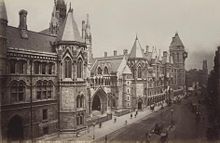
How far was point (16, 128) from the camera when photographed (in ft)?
42.6

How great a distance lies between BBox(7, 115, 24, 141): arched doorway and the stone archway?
38.1ft

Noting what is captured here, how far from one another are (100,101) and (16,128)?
12550mm

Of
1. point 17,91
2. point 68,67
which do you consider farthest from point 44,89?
point 68,67

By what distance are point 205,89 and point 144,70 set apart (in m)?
11.9

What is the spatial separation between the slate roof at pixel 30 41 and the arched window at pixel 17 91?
233 cm

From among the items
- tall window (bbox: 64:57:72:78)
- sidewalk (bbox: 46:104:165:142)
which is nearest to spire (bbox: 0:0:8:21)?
tall window (bbox: 64:57:72:78)

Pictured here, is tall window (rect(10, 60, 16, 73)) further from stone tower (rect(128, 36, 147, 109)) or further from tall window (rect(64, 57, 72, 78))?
stone tower (rect(128, 36, 147, 109))

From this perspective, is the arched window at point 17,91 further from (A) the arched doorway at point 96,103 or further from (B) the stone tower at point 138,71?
(B) the stone tower at point 138,71

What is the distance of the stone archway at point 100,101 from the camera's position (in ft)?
80.0

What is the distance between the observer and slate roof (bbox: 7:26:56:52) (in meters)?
13.3

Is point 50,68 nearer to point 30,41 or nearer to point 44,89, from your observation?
point 44,89

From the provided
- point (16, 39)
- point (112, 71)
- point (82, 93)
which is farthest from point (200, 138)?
point (112, 71)

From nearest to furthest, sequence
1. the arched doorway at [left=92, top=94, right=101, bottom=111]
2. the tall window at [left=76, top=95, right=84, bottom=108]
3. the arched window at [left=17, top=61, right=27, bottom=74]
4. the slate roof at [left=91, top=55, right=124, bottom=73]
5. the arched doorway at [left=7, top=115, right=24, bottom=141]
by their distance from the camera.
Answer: the arched doorway at [left=7, top=115, right=24, bottom=141], the arched window at [left=17, top=61, right=27, bottom=74], the tall window at [left=76, top=95, right=84, bottom=108], the arched doorway at [left=92, top=94, right=101, bottom=111], the slate roof at [left=91, top=55, right=124, bottom=73]

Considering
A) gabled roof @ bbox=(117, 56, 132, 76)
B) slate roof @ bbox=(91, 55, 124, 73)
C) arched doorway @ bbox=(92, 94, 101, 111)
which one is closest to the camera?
arched doorway @ bbox=(92, 94, 101, 111)
